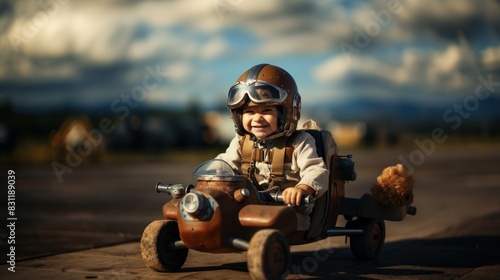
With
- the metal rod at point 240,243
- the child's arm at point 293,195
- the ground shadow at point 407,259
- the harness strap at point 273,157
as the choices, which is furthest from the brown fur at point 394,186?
the metal rod at point 240,243

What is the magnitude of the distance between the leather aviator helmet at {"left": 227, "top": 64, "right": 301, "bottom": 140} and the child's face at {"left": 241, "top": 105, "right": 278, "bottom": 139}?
5 cm

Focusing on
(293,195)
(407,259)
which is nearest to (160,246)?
(293,195)

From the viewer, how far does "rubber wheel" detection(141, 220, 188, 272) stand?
6.05 metres

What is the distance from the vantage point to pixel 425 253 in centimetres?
736

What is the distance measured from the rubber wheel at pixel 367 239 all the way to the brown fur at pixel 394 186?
0.42 metres

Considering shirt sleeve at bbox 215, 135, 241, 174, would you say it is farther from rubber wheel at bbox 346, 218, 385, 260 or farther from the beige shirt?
rubber wheel at bbox 346, 218, 385, 260

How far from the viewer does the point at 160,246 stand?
240 inches

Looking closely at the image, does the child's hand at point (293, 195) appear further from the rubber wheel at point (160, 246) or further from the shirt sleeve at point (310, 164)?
the rubber wheel at point (160, 246)

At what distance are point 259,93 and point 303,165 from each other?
31.3 inches

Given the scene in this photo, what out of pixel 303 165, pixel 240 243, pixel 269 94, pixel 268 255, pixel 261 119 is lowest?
pixel 268 255

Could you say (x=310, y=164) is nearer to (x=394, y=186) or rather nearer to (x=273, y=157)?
(x=273, y=157)

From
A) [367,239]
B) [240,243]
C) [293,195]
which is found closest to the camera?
[240,243]

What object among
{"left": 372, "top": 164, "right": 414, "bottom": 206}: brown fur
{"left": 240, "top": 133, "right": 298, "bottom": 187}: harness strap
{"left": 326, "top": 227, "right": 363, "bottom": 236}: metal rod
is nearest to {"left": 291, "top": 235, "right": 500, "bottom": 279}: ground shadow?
{"left": 326, "top": 227, "right": 363, "bottom": 236}: metal rod

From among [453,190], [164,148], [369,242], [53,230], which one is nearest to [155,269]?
[369,242]
